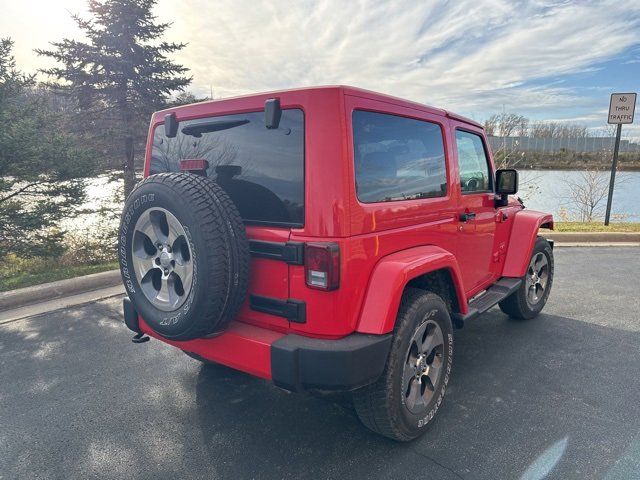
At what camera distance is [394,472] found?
2.16 meters

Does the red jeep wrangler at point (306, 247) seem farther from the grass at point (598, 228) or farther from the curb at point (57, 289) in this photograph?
the grass at point (598, 228)

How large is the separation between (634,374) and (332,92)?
3.24 metres

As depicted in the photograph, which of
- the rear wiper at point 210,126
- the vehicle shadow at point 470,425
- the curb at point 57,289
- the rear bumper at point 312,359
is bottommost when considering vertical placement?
the vehicle shadow at point 470,425

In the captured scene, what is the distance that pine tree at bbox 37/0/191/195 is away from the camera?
8945 millimetres

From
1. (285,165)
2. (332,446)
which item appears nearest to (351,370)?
(332,446)

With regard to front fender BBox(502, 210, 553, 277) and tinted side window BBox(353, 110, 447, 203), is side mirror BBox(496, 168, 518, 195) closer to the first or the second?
front fender BBox(502, 210, 553, 277)

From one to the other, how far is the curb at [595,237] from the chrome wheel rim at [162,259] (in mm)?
8169

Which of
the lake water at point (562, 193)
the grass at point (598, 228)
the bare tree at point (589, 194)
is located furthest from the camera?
the bare tree at point (589, 194)

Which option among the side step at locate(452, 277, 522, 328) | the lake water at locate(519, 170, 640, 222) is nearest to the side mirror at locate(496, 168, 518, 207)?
the side step at locate(452, 277, 522, 328)

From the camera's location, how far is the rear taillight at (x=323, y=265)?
1.97 metres

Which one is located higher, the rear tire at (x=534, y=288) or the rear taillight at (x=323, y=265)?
the rear taillight at (x=323, y=265)

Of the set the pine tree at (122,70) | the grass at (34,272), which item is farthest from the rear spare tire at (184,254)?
the pine tree at (122,70)

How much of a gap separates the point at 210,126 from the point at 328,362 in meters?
1.55

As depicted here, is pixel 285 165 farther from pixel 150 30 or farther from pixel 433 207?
pixel 150 30
